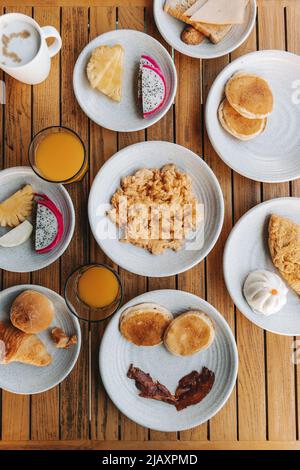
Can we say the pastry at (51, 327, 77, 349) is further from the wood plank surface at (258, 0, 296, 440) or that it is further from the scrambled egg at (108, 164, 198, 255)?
the wood plank surface at (258, 0, 296, 440)

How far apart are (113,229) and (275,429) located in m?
0.74

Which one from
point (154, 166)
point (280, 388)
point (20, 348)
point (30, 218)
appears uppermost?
point (154, 166)

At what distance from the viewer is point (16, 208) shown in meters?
1.31

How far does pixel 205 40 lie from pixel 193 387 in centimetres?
99

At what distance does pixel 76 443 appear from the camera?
4.36 feet

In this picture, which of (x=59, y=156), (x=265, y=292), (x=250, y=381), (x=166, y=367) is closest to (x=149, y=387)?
(x=166, y=367)

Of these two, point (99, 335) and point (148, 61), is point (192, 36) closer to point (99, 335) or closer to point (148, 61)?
point (148, 61)

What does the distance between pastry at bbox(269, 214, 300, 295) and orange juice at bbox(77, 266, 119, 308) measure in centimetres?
45

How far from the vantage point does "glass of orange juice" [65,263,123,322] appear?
3.96 ft

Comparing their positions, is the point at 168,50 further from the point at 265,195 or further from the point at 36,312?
the point at 36,312

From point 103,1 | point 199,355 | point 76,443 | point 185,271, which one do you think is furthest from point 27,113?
point 76,443

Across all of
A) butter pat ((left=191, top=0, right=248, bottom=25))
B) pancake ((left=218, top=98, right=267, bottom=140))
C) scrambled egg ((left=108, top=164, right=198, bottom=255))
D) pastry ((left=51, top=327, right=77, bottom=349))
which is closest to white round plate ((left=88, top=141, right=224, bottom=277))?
scrambled egg ((left=108, top=164, right=198, bottom=255))

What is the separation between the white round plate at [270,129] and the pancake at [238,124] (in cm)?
2

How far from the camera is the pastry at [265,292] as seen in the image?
4.12 feet
